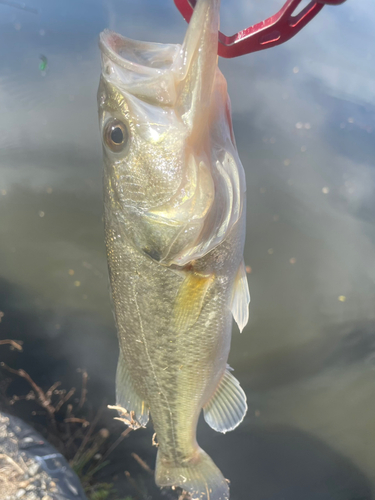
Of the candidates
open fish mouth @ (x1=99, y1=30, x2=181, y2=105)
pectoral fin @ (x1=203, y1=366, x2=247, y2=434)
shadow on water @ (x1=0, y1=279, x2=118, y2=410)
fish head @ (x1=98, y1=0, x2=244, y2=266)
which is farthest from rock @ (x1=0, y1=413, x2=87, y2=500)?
open fish mouth @ (x1=99, y1=30, x2=181, y2=105)

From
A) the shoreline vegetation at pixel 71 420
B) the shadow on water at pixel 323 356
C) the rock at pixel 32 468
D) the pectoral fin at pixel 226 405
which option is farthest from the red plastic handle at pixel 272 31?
the shoreline vegetation at pixel 71 420

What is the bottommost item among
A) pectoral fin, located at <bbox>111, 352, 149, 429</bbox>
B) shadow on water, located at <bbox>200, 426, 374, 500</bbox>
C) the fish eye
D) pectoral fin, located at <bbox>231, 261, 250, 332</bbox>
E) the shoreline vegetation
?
the shoreline vegetation

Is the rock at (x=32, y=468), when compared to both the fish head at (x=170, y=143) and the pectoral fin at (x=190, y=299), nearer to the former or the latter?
the pectoral fin at (x=190, y=299)

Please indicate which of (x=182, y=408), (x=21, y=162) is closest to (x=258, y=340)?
(x=182, y=408)

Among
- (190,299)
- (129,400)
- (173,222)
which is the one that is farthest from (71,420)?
(173,222)

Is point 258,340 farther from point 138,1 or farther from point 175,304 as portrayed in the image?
point 138,1

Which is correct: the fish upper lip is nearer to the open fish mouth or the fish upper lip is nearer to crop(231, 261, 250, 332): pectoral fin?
the open fish mouth
